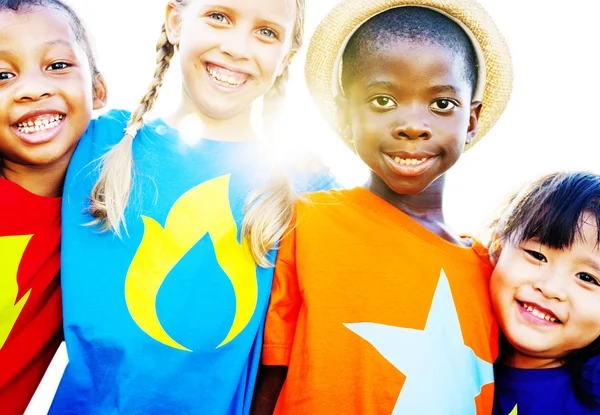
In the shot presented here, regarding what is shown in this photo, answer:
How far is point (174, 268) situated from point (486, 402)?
1.04m

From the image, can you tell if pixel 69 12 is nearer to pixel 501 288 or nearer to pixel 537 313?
pixel 501 288

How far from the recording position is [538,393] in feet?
5.49

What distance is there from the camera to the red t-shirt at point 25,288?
1645 millimetres

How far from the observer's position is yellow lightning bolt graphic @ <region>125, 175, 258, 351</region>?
1.62 meters

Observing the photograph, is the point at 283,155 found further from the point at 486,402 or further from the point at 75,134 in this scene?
the point at 486,402

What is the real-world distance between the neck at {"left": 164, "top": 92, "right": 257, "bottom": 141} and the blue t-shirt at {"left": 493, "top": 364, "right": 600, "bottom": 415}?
119 cm

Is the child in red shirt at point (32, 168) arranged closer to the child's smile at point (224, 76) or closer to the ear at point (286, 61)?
the child's smile at point (224, 76)

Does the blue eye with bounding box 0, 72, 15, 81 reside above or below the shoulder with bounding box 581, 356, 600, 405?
above

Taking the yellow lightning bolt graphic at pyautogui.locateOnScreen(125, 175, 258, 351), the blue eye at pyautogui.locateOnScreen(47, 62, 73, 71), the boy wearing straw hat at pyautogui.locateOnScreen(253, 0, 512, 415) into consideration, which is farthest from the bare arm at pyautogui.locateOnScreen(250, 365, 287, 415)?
the blue eye at pyautogui.locateOnScreen(47, 62, 73, 71)

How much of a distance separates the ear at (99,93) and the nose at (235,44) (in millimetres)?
508

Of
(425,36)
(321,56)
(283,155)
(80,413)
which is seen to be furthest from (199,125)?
(80,413)

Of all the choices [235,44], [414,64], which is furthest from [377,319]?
[235,44]

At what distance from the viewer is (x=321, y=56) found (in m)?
1.95

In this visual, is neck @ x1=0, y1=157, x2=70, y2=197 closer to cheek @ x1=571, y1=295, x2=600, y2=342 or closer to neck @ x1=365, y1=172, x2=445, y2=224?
neck @ x1=365, y1=172, x2=445, y2=224
